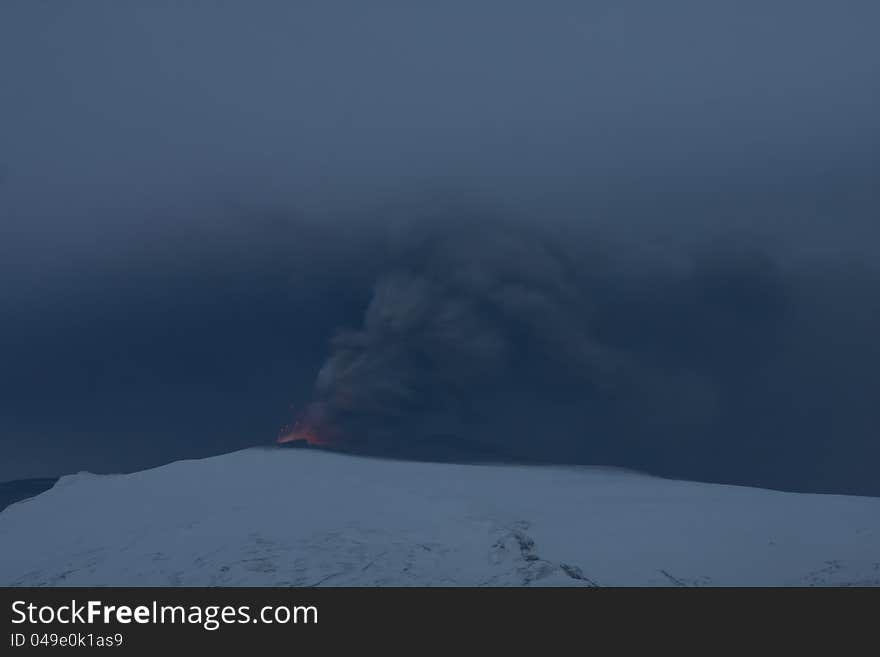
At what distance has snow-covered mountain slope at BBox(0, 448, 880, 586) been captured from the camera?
79312mm

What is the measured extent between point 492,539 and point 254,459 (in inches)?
1710

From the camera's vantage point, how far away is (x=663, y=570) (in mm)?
79625

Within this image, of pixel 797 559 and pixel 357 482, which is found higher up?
pixel 357 482

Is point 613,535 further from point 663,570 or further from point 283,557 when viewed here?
point 283,557

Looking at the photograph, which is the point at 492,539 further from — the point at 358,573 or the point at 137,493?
the point at 137,493

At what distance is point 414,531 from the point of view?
295ft

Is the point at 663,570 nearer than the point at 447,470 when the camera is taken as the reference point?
Yes

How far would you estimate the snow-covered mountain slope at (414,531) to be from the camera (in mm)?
79312

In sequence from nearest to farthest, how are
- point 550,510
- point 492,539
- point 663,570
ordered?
point 663,570 → point 492,539 → point 550,510

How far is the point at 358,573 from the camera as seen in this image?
263 ft
